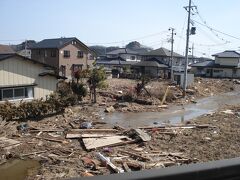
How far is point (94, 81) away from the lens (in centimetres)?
2644

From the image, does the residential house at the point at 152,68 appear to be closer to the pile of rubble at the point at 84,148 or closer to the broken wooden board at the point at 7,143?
the pile of rubble at the point at 84,148

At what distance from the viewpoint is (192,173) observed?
2344 mm

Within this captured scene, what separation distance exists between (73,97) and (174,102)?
1152cm

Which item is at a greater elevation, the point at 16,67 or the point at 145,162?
the point at 16,67

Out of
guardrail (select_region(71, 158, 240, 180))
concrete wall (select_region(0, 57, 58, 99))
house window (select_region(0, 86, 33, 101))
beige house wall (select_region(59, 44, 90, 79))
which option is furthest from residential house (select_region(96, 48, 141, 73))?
guardrail (select_region(71, 158, 240, 180))

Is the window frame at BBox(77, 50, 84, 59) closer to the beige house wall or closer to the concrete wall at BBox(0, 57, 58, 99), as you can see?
the beige house wall

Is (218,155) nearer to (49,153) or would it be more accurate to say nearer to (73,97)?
(49,153)

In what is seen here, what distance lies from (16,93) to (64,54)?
25.3m

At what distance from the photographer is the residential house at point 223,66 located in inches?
2431

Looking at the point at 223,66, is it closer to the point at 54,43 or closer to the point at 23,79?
the point at 54,43

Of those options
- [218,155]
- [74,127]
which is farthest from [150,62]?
[218,155]

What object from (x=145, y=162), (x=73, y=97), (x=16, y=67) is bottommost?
(x=145, y=162)

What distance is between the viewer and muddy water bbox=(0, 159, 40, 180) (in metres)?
11.3

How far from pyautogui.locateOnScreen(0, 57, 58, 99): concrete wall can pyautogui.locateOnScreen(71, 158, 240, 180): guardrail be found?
725 inches
